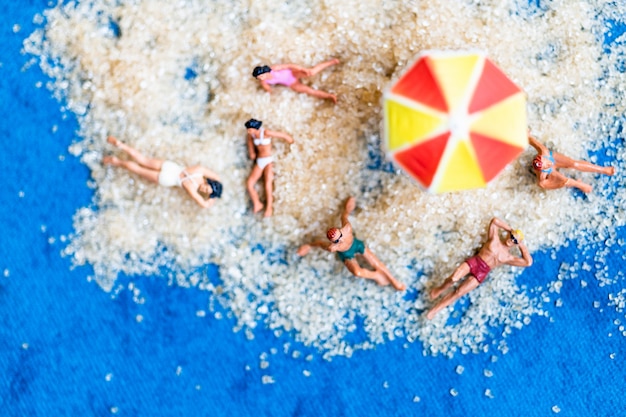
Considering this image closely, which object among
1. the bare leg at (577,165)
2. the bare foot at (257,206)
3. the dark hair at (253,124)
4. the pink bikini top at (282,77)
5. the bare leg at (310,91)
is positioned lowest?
the bare foot at (257,206)

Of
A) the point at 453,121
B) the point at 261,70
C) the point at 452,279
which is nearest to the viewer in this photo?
the point at 453,121

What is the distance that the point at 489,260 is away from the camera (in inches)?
69.6

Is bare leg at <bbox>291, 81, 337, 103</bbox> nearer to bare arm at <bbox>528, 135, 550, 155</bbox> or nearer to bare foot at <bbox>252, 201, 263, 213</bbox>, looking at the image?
bare foot at <bbox>252, 201, 263, 213</bbox>

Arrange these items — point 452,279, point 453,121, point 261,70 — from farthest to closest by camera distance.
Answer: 1. point 452,279
2. point 261,70
3. point 453,121

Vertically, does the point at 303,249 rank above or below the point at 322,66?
below

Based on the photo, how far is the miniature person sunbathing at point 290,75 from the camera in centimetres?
170

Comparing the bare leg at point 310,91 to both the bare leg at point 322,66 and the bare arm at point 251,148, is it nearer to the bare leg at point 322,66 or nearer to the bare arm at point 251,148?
the bare leg at point 322,66

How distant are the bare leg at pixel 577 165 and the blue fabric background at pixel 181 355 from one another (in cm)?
26

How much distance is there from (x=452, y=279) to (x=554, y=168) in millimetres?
421

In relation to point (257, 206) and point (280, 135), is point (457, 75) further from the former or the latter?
point (257, 206)

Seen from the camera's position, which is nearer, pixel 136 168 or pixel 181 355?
pixel 136 168

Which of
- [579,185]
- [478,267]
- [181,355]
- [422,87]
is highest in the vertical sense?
[422,87]

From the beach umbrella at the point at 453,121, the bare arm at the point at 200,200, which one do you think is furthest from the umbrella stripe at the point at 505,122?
the bare arm at the point at 200,200

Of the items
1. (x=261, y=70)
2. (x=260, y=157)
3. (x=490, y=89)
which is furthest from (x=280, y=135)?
(x=490, y=89)
